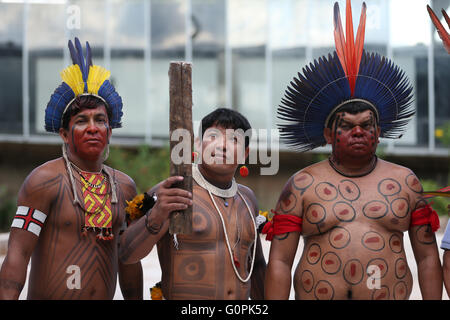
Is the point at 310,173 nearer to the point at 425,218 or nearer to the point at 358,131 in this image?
the point at 358,131

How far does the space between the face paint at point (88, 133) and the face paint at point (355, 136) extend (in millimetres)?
1154

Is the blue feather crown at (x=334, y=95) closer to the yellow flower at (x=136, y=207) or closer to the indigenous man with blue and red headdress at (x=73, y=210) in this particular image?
the yellow flower at (x=136, y=207)

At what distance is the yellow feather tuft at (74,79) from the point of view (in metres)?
3.03

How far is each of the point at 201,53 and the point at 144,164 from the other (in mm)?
2131

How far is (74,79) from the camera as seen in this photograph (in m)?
3.06

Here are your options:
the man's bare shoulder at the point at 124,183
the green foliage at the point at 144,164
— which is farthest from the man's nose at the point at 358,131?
the green foliage at the point at 144,164

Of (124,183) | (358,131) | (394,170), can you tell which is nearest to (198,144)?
(124,183)

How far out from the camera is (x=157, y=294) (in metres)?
2.96

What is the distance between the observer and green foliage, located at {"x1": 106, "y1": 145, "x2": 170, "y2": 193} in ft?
30.4

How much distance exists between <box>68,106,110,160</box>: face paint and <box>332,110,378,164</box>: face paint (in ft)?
3.79

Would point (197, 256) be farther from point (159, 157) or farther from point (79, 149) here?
point (159, 157)

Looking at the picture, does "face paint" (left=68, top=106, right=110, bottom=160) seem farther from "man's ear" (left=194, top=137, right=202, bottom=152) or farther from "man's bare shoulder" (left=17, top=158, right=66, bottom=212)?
"man's ear" (left=194, top=137, right=202, bottom=152)

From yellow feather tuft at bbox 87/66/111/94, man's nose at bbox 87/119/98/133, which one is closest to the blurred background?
yellow feather tuft at bbox 87/66/111/94
